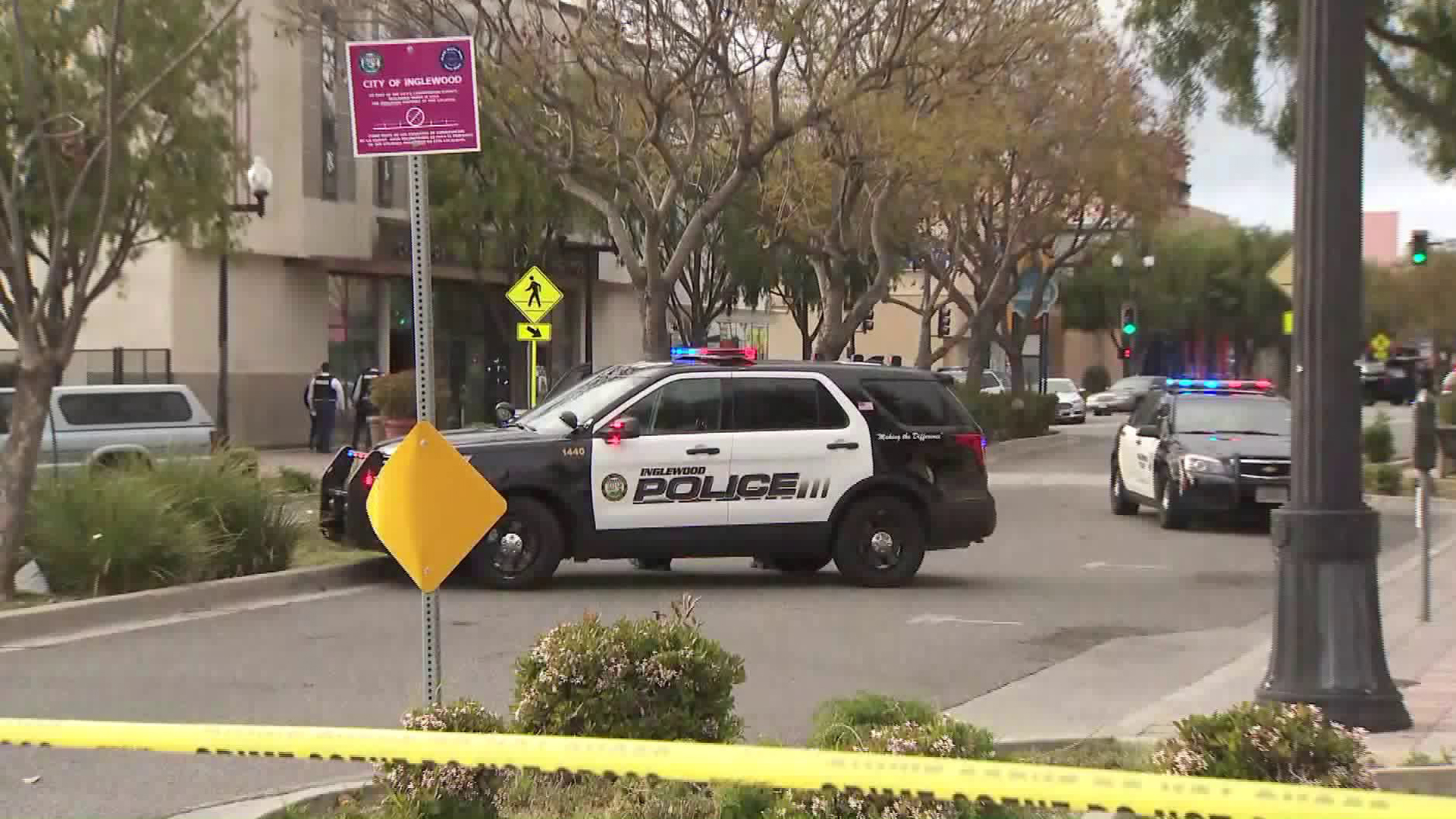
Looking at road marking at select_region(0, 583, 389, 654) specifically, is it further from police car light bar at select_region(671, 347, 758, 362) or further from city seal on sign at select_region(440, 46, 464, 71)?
A: city seal on sign at select_region(440, 46, 464, 71)

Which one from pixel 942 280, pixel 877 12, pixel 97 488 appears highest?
pixel 877 12

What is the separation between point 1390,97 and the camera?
65.7ft

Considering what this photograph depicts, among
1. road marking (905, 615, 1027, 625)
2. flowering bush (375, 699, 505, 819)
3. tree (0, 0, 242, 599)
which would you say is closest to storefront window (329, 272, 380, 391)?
tree (0, 0, 242, 599)

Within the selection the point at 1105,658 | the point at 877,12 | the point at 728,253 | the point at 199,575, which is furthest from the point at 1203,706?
the point at 728,253

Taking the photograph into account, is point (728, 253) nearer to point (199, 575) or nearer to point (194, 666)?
point (199, 575)

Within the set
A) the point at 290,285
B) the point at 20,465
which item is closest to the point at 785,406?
the point at 20,465

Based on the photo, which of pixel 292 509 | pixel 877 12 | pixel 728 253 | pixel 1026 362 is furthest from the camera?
pixel 1026 362

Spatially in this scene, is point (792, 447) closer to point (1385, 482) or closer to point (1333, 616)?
point (1333, 616)

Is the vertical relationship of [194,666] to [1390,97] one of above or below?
below

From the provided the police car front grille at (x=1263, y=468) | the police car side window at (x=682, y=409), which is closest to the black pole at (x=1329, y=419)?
the police car side window at (x=682, y=409)

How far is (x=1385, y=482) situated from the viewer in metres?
22.5

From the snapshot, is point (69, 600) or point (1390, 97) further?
point (1390, 97)

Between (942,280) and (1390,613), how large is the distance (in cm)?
2504

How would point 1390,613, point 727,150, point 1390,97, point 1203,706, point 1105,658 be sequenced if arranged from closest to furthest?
point 1203,706 < point 1105,658 < point 1390,613 < point 1390,97 < point 727,150
